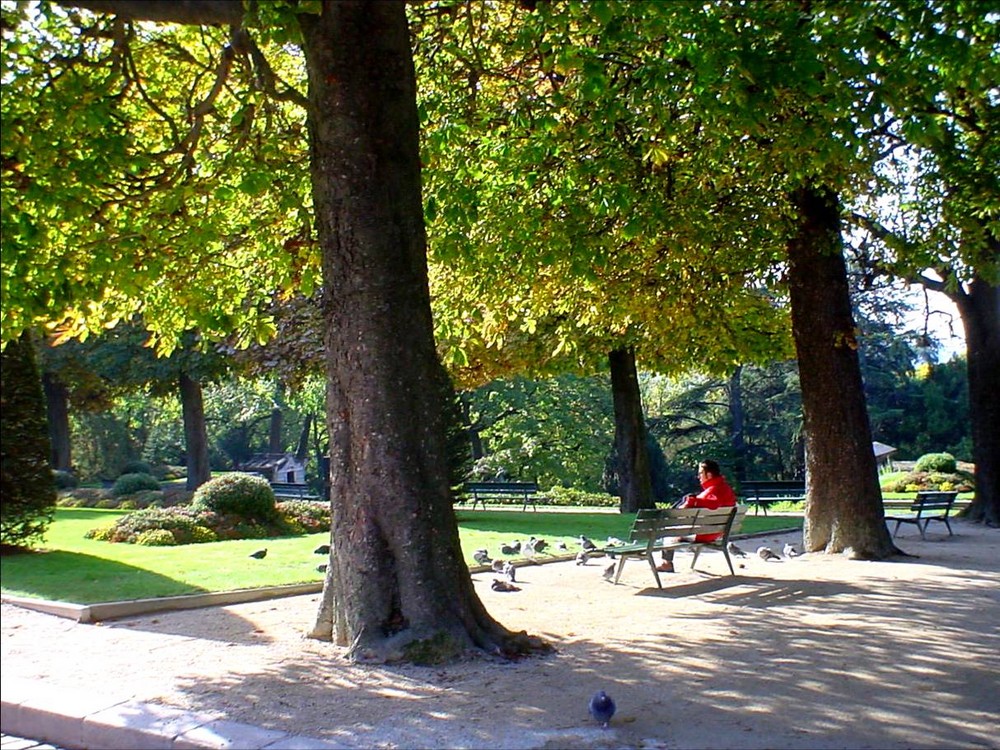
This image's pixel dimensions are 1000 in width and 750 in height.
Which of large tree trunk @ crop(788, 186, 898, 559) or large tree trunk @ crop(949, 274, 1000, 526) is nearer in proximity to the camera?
large tree trunk @ crop(788, 186, 898, 559)

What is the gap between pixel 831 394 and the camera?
14789 mm

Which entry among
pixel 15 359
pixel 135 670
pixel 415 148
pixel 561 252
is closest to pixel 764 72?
pixel 415 148

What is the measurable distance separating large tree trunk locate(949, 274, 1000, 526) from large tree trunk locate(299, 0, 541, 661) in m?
15.7

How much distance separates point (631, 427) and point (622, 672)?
1843 centimetres

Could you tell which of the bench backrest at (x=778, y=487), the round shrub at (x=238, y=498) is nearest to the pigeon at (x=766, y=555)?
the round shrub at (x=238, y=498)

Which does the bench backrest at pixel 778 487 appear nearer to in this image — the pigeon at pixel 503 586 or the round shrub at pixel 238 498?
the round shrub at pixel 238 498

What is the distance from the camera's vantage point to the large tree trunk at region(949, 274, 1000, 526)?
20.7 meters

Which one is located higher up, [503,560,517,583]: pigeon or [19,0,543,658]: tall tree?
[19,0,543,658]: tall tree

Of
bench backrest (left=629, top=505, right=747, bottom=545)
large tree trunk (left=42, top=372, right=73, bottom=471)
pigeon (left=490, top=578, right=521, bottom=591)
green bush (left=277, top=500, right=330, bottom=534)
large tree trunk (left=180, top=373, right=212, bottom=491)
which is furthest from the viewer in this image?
large tree trunk (left=42, top=372, right=73, bottom=471)

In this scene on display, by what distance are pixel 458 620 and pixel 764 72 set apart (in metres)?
5.39

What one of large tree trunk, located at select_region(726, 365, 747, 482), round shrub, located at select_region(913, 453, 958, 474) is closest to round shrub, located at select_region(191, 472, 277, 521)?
round shrub, located at select_region(913, 453, 958, 474)

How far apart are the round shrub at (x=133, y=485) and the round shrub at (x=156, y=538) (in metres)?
15.0

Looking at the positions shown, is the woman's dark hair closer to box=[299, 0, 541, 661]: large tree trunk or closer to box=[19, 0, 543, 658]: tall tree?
box=[19, 0, 543, 658]: tall tree

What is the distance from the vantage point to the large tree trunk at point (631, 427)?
26219mm
